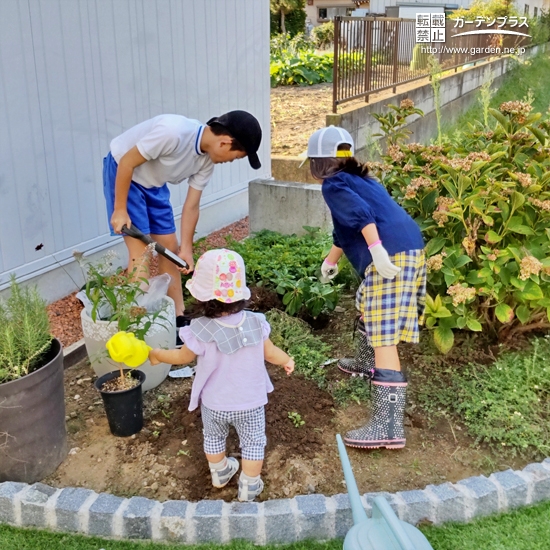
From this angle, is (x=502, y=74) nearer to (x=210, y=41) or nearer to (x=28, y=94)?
(x=210, y=41)

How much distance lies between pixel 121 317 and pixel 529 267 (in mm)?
1904

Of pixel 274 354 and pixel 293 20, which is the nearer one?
pixel 274 354

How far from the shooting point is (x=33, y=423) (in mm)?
2318

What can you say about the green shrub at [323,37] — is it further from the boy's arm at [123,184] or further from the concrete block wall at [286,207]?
the boy's arm at [123,184]

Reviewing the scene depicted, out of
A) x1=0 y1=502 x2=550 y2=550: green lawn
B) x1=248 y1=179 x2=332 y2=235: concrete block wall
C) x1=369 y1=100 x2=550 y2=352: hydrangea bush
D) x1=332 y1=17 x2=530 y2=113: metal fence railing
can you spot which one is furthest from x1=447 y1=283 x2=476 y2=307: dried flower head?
x1=332 y1=17 x2=530 y2=113: metal fence railing

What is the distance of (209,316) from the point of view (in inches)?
84.3

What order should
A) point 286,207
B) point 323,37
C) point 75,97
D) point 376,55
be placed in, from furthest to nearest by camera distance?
point 323,37, point 376,55, point 286,207, point 75,97

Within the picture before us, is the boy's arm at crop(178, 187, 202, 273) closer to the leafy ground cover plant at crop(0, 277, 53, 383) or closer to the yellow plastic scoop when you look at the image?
the leafy ground cover plant at crop(0, 277, 53, 383)

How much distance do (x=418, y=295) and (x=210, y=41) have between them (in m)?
3.62

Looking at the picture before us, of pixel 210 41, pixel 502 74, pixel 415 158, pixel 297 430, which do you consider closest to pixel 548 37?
pixel 502 74

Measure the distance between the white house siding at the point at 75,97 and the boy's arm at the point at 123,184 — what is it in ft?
3.17

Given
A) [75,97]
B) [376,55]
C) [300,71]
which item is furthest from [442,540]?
[300,71]

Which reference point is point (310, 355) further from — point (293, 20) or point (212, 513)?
point (293, 20)

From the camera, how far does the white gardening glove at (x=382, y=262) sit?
2.54 m
